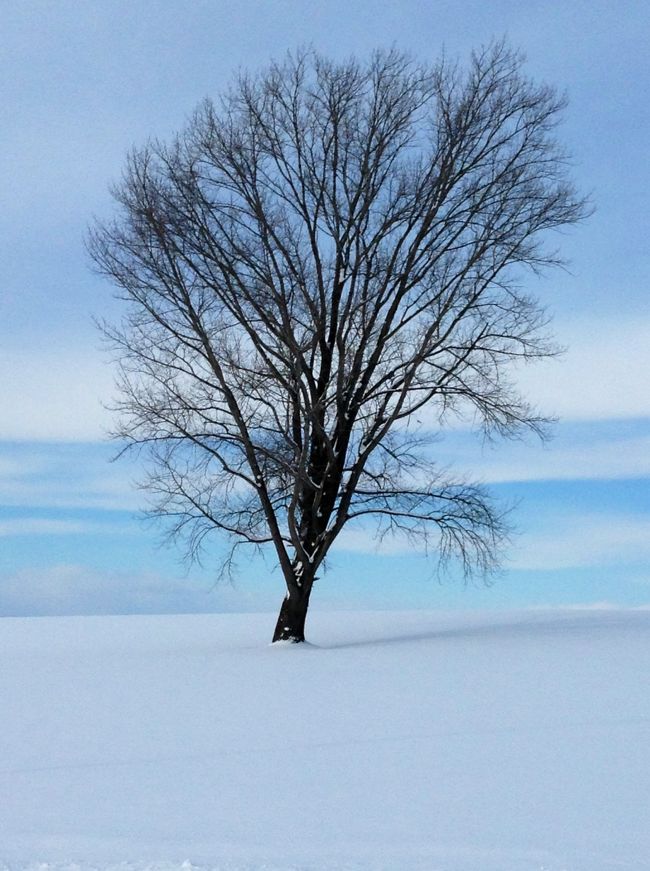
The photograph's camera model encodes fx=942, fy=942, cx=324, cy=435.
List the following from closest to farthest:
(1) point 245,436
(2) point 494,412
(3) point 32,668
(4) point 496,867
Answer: (4) point 496,867 < (3) point 32,668 < (1) point 245,436 < (2) point 494,412

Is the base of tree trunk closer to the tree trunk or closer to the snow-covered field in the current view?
the tree trunk

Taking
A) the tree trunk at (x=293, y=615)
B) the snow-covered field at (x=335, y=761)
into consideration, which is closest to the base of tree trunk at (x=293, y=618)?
the tree trunk at (x=293, y=615)

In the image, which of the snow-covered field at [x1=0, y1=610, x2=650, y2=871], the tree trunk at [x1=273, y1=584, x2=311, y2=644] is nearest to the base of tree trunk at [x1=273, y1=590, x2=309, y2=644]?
the tree trunk at [x1=273, y1=584, x2=311, y2=644]

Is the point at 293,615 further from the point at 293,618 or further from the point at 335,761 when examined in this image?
the point at 335,761

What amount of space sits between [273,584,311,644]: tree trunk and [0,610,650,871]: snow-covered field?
88.0 inches

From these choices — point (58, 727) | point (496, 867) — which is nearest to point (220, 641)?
point (58, 727)

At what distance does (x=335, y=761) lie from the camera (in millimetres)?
6773

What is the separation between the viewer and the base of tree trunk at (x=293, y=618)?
51.2 feet

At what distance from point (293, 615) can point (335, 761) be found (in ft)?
29.2

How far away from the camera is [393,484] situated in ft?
53.1

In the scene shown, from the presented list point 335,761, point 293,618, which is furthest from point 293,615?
point 335,761

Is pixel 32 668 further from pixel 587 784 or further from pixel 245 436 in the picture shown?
pixel 587 784

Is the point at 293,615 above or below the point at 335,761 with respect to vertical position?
above

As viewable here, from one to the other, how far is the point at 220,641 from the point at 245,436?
Answer: 13.1 feet
